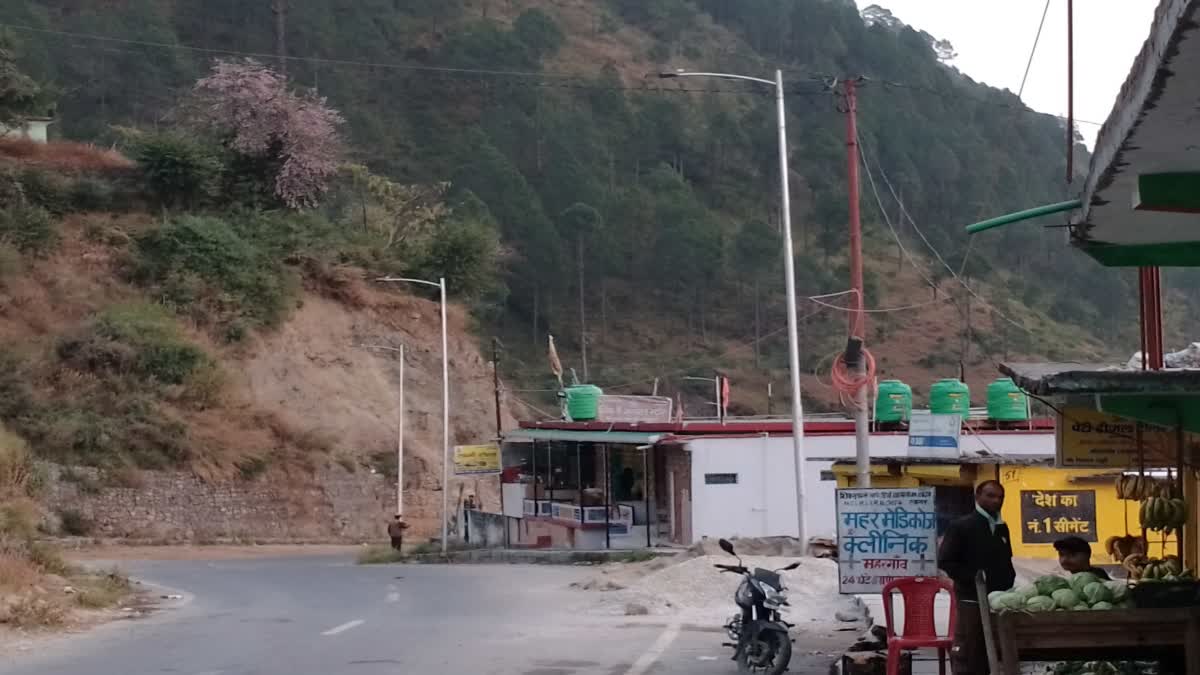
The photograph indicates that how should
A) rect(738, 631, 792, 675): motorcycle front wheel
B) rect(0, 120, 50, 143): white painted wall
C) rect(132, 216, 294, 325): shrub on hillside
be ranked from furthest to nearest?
rect(0, 120, 50, 143): white painted wall < rect(132, 216, 294, 325): shrub on hillside < rect(738, 631, 792, 675): motorcycle front wheel

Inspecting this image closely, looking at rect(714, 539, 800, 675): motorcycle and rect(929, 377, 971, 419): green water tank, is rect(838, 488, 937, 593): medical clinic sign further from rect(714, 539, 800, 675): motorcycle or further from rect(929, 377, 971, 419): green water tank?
rect(929, 377, 971, 419): green water tank

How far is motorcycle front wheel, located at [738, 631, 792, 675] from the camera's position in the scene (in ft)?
47.2

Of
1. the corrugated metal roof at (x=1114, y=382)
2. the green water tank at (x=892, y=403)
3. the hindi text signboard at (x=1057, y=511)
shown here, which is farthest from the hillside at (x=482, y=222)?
the corrugated metal roof at (x=1114, y=382)

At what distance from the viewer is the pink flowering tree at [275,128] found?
63688 millimetres

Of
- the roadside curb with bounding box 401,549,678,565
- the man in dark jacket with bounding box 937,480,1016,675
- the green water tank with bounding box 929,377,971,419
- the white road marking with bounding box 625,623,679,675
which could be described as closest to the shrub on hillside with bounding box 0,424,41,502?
the roadside curb with bounding box 401,549,678,565

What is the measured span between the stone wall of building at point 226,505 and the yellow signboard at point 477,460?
42.9 ft

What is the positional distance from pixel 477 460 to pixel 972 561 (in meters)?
32.1

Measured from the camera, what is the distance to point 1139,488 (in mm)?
11820

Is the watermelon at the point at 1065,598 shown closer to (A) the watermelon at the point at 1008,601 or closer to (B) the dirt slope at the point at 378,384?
(A) the watermelon at the point at 1008,601

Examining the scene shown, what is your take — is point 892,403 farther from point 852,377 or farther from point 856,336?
point 856,336

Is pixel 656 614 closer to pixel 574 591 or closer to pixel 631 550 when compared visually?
pixel 574 591

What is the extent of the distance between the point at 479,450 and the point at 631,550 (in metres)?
6.63

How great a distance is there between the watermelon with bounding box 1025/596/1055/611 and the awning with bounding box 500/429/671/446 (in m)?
29.7

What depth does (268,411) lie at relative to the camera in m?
57.0
